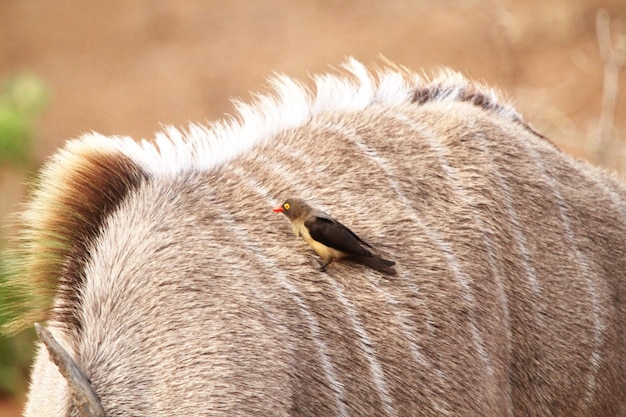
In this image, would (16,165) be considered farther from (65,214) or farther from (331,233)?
(331,233)

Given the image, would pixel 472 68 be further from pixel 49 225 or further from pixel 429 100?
pixel 49 225

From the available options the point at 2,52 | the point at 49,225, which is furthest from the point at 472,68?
the point at 49,225

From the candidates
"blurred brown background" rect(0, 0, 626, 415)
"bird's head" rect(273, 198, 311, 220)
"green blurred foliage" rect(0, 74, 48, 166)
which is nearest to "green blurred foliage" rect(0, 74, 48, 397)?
"green blurred foliage" rect(0, 74, 48, 166)

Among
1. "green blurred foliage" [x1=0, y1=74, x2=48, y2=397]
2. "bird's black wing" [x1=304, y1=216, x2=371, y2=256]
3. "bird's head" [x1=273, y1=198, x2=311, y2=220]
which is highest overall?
"green blurred foliage" [x1=0, y1=74, x2=48, y2=397]

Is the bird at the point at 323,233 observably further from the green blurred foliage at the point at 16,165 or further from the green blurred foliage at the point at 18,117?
the green blurred foliage at the point at 18,117

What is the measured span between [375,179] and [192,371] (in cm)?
79

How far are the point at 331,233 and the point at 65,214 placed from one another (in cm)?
67

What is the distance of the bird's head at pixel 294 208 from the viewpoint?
7.55ft

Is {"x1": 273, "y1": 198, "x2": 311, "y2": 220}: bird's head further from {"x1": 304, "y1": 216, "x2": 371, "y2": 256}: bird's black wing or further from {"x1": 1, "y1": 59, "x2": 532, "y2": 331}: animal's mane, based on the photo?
{"x1": 1, "y1": 59, "x2": 532, "y2": 331}: animal's mane

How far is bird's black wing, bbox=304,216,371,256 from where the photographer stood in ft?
7.48

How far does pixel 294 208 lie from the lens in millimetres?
2314

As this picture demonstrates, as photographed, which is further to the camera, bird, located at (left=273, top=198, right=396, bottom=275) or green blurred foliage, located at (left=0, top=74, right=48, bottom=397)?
green blurred foliage, located at (left=0, top=74, right=48, bottom=397)

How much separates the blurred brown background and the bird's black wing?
258 inches

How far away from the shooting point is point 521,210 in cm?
279
